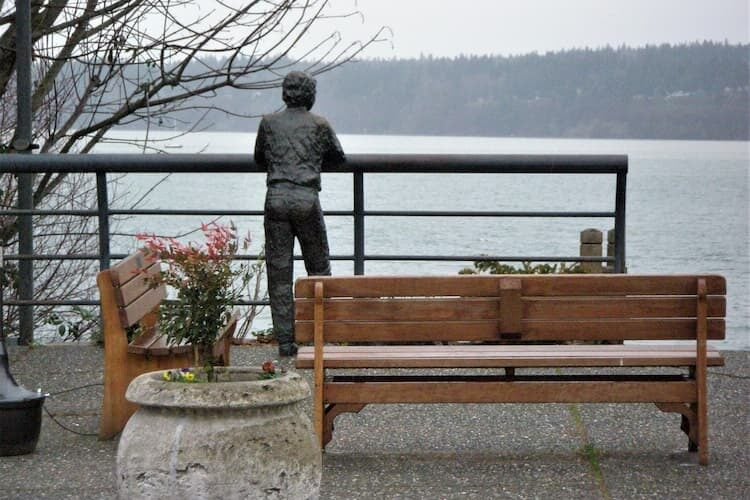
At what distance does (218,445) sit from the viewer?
4656 mm

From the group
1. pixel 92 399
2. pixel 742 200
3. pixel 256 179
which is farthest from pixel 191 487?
pixel 256 179

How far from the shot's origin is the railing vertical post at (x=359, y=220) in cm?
945

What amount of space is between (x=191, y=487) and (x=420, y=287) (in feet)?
5.59

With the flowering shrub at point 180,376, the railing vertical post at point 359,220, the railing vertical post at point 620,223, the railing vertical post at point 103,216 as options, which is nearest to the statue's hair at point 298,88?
the railing vertical post at point 359,220

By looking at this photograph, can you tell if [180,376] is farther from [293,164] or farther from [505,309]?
[293,164]

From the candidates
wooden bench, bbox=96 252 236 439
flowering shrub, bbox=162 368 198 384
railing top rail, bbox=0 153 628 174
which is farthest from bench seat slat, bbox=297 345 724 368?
railing top rail, bbox=0 153 628 174

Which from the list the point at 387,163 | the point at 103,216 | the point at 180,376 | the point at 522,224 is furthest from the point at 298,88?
the point at 522,224

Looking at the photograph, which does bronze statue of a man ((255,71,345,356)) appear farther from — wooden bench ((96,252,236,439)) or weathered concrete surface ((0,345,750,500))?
wooden bench ((96,252,236,439))

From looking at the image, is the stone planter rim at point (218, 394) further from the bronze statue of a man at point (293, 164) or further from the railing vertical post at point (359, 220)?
the railing vertical post at point (359, 220)

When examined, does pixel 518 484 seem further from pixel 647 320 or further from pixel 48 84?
pixel 48 84

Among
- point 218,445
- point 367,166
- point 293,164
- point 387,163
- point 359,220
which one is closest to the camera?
point 218,445

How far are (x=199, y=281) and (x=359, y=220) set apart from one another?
412cm

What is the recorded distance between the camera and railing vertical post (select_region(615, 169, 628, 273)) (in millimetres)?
9438

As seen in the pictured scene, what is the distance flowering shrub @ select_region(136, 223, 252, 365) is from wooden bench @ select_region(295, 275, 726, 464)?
1.61 feet
